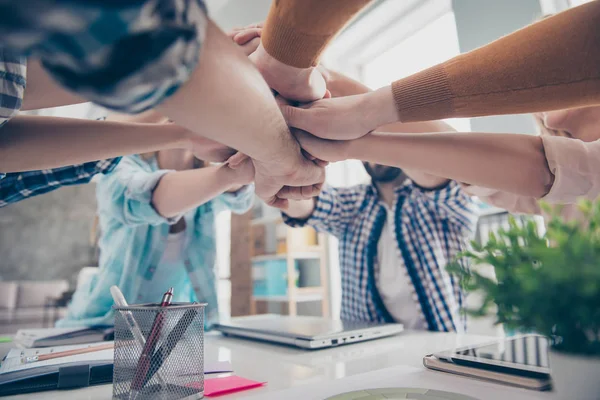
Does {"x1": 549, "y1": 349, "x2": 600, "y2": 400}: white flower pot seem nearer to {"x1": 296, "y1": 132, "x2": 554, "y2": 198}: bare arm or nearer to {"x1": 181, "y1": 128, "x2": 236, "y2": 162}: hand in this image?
{"x1": 296, "y1": 132, "x2": 554, "y2": 198}: bare arm

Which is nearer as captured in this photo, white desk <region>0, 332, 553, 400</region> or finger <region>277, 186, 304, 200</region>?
white desk <region>0, 332, 553, 400</region>

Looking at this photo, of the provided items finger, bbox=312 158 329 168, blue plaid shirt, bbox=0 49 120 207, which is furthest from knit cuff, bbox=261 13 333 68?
blue plaid shirt, bbox=0 49 120 207

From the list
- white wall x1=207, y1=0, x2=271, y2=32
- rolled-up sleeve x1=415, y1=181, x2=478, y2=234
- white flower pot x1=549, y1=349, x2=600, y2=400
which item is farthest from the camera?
white wall x1=207, y1=0, x2=271, y2=32

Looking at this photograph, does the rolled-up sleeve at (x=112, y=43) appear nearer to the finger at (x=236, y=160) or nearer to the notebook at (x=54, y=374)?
the notebook at (x=54, y=374)

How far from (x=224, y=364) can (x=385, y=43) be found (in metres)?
2.51

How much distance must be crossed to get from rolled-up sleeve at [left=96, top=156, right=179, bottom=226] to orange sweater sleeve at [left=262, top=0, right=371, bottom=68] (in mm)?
578

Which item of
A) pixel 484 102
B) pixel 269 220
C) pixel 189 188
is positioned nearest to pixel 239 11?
pixel 269 220

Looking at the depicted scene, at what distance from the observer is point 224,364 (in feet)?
1.90

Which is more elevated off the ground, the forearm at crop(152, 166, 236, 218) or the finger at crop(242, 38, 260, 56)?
the finger at crop(242, 38, 260, 56)

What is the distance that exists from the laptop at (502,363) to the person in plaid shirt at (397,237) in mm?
459

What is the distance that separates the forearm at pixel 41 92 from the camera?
0.57 metres

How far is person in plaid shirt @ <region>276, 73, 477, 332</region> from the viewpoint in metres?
1.02

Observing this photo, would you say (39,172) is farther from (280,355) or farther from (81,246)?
(81,246)

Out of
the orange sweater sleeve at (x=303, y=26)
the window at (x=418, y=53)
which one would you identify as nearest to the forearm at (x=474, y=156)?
the orange sweater sleeve at (x=303, y=26)
